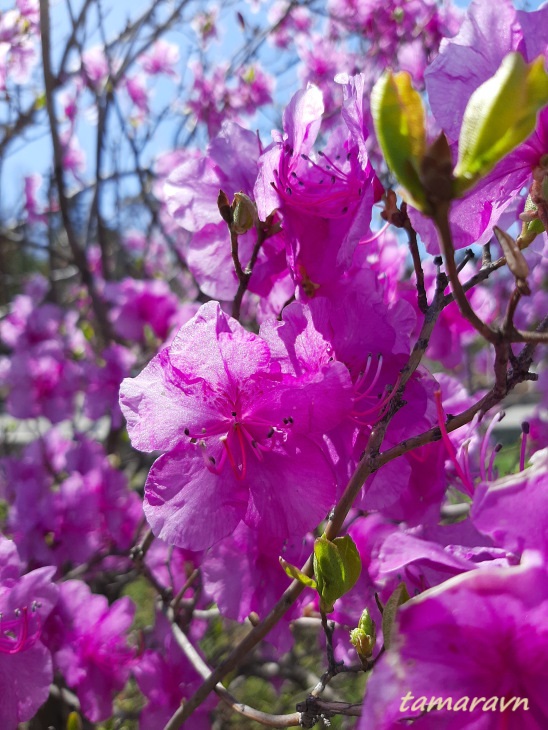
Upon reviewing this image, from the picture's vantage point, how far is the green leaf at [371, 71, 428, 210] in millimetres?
508

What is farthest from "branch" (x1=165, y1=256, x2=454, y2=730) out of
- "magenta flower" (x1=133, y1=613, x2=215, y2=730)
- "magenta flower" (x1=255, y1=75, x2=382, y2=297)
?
"magenta flower" (x1=133, y1=613, x2=215, y2=730)

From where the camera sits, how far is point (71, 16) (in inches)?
90.8

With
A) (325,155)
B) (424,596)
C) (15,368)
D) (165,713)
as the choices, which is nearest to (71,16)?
(15,368)

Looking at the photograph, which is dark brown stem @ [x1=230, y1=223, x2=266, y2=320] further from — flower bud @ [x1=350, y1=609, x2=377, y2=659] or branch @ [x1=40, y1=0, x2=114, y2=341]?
branch @ [x1=40, y1=0, x2=114, y2=341]

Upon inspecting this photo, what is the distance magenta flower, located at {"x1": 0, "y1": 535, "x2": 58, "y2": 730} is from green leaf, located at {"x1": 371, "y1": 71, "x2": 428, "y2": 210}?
0.79 m

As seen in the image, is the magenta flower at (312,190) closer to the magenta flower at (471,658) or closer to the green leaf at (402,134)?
the green leaf at (402,134)

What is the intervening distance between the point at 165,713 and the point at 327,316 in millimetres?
975

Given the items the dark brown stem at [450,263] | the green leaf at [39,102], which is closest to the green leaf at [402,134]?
the dark brown stem at [450,263]

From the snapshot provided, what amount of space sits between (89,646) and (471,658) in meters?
1.09

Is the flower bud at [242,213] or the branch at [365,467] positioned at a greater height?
the flower bud at [242,213]

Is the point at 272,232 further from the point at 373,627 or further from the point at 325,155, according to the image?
the point at 373,627

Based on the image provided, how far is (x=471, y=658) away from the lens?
555 mm

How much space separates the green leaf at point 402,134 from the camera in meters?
0.51

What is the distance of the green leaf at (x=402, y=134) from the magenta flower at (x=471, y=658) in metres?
0.31
